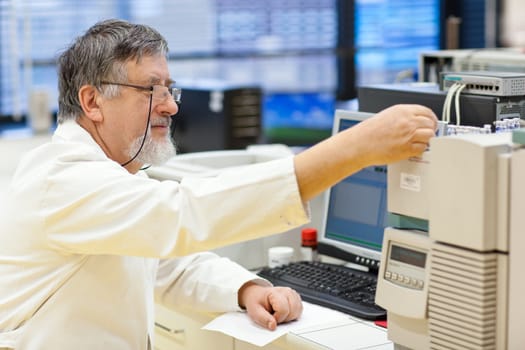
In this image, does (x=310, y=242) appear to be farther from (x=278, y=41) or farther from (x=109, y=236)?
(x=278, y=41)

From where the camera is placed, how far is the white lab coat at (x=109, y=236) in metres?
1.46

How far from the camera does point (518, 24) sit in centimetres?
593

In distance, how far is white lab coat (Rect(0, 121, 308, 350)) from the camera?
4.79ft

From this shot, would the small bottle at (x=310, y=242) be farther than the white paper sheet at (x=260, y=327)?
Yes

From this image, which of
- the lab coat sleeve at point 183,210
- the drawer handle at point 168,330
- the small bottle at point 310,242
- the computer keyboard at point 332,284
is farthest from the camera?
the small bottle at point 310,242

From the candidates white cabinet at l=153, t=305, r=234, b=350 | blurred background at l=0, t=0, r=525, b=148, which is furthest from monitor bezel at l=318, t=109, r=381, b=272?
blurred background at l=0, t=0, r=525, b=148

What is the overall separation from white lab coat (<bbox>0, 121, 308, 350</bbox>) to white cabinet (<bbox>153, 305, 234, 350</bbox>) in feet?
0.36

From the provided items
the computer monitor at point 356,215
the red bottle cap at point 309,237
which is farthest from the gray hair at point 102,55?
the red bottle cap at point 309,237

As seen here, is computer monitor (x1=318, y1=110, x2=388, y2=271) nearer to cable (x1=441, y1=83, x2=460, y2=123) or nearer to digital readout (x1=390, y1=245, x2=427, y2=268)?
cable (x1=441, y1=83, x2=460, y2=123)

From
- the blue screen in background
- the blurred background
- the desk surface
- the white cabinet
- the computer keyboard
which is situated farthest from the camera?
the blue screen in background

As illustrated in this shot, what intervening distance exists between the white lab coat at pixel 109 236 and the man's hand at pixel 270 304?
0.04 m

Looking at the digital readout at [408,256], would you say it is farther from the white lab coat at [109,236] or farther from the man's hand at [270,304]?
the man's hand at [270,304]

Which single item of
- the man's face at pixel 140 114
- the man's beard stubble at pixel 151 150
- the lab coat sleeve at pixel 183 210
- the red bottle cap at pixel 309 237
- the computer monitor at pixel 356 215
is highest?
the man's face at pixel 140 114

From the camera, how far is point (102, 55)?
181 cm
